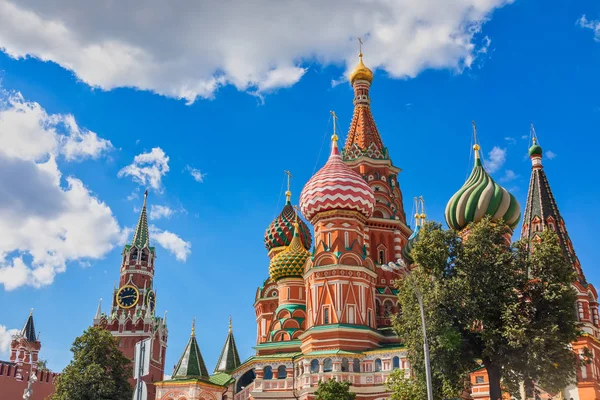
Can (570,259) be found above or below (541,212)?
A: below

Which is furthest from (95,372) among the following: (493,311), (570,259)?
(570,259)

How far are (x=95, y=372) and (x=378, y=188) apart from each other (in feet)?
73.7

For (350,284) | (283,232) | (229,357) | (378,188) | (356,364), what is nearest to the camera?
(356,364)

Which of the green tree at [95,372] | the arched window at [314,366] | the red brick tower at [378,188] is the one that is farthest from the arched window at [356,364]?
the green tree at [95,372]

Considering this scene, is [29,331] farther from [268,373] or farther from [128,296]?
[268,373]

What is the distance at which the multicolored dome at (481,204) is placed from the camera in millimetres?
38656

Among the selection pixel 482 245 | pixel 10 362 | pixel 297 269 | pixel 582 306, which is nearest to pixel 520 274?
pixel 482 245

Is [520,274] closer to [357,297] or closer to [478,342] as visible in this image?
[478,342]

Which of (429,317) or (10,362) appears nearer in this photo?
(429,317)

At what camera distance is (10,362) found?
6200 centimetres

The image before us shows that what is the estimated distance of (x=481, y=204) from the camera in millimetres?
38750

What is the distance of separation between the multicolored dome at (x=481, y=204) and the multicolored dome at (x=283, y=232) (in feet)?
45.4

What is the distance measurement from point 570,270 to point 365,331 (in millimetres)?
14529

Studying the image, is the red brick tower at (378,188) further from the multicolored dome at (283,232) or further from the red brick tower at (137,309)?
the red brick tower at (137,309)
